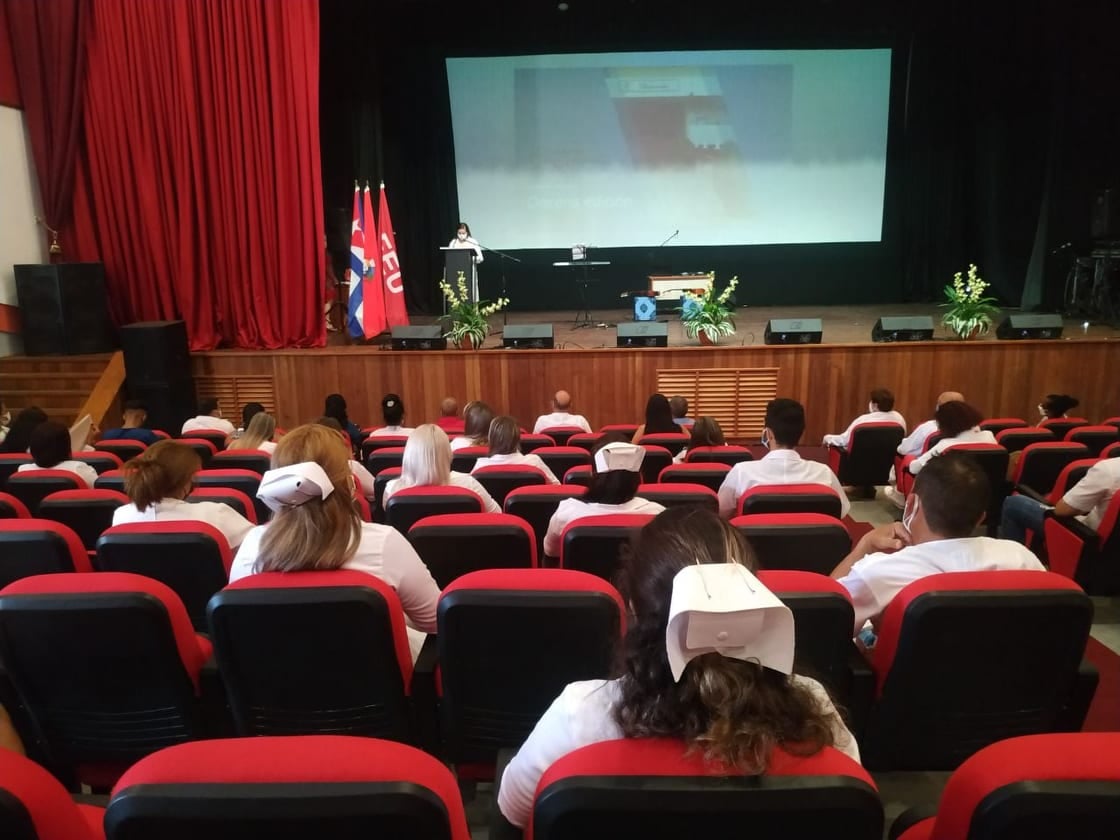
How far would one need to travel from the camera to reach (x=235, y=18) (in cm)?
831

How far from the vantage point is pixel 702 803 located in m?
0.92

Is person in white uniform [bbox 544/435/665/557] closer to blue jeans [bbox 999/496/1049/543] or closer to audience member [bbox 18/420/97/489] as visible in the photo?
blue jeans [bbox 999/496/1049/543]

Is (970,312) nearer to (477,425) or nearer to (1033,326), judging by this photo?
(1033,326)

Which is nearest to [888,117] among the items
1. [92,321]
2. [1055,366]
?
[1055,366]

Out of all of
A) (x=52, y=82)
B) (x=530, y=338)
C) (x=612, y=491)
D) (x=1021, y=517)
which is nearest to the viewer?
(x=612, y=491)

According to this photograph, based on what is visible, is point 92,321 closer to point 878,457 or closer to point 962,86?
point 878,457

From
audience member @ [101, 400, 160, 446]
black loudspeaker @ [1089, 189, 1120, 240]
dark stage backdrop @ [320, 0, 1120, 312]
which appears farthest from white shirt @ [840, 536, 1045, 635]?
black loudspeaker @ [1089, 189, 1120, 240]

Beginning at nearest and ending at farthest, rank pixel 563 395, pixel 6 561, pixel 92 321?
pixel 6 561, pixel 563 395, pixel 92 321

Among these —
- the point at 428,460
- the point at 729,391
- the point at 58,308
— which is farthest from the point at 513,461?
the point at 58,308

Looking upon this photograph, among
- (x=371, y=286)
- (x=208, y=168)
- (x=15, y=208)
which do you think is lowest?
(x=371, y=286)

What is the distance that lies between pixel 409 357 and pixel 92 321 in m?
3.55

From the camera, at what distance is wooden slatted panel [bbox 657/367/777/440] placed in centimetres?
754

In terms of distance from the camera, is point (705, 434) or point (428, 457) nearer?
point (428, 457)

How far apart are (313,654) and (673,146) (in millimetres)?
10810
